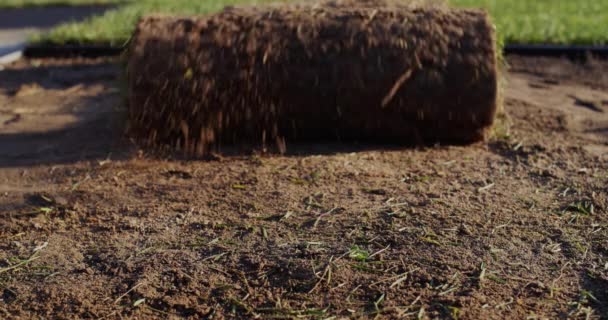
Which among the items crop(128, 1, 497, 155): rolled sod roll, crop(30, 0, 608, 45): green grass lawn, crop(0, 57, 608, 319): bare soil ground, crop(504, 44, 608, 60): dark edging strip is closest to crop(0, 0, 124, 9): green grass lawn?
crop(30, 0, 608, 45): green grass lawn

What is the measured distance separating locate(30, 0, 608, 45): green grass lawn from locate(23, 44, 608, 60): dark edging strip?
13cm

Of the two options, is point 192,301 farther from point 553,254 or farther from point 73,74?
point 73,74

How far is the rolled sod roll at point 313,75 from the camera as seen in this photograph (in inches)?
196

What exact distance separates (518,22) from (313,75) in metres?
4.76

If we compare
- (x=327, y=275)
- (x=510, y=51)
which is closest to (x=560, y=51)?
(x=510, y=51)

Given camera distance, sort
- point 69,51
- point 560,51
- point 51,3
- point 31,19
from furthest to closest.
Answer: point 51,3, point 31,19, point 69,51, point 560,51

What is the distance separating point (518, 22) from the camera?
912 centimetres

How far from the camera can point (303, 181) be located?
14.6ft

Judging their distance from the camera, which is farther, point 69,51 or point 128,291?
point 69,51

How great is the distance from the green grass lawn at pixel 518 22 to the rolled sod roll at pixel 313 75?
2.02 metres

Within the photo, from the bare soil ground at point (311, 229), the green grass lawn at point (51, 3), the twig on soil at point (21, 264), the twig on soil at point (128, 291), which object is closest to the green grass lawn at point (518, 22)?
the green grass lawn at point (51, 3)

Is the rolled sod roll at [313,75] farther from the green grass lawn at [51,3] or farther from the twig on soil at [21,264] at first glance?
the green grass lawn at [51,3]

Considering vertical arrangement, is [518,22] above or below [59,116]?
above

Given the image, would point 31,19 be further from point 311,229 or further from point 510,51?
point 311,229
